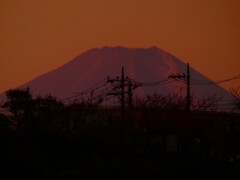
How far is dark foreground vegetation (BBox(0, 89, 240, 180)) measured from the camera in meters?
35.1

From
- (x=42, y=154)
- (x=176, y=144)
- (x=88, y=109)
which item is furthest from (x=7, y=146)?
(x=88, y=109)

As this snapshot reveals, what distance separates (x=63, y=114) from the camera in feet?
188

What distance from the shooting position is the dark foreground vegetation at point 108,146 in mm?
35062

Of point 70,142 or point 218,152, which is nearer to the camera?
point 70,142

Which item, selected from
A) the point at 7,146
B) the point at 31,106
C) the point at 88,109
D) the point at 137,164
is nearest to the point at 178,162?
the point at 137,164

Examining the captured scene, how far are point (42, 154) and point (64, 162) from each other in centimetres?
141

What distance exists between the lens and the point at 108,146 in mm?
42781

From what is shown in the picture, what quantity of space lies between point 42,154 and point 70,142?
348 cm

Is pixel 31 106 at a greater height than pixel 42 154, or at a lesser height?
greater

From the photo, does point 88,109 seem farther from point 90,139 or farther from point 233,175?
point 233,175

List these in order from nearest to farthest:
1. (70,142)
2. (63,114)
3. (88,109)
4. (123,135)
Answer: (70,142), (123,135), (63,114), (88,109)

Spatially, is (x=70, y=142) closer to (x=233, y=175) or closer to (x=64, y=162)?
(x=64, y=162)

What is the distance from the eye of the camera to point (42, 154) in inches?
1483

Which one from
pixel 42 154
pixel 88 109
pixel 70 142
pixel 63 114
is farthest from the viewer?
pixel 88 109
